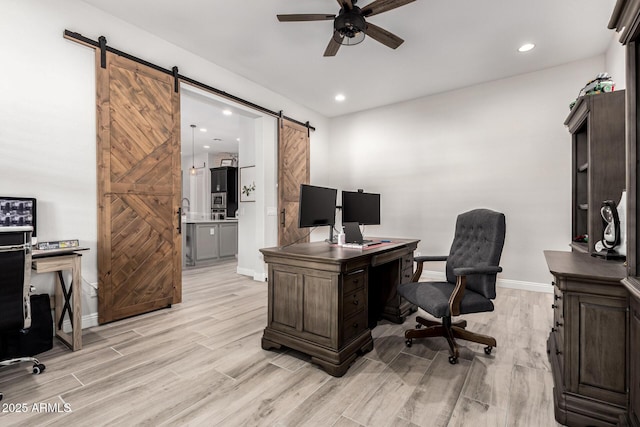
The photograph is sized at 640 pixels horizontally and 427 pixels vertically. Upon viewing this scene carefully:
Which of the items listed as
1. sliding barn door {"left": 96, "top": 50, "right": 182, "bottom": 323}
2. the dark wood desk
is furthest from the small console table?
the dark wood desk

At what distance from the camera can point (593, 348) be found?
4.97 ft

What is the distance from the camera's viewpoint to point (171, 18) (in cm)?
302

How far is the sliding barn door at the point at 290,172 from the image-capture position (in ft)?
16.2

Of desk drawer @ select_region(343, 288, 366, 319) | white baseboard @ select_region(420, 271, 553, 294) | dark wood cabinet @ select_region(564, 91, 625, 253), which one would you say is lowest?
white baseboard @ select_region(420, 271, 553, 294)

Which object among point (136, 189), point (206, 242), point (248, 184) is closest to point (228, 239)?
point (206, 242)

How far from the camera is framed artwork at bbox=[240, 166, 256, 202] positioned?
16.0 feet

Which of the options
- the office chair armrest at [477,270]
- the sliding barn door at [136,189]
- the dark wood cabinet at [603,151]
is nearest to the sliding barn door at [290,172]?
the sliding barn door at [136,189]

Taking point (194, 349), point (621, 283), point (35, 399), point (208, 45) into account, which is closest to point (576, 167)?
point (621, 283)

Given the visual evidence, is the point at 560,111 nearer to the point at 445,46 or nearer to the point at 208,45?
the point at 445,46

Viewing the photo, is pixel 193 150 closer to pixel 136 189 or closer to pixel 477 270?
pixel 136 189

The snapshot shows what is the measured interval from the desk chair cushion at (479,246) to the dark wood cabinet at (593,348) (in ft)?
2.18

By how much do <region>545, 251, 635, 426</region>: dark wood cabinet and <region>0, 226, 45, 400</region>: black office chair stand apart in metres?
3.06

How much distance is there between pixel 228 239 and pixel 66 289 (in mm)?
4239

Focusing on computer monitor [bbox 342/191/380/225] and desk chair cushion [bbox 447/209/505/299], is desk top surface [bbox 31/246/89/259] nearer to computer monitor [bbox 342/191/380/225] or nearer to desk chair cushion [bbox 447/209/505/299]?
computer monitor [bbox 342/191/380/225]
